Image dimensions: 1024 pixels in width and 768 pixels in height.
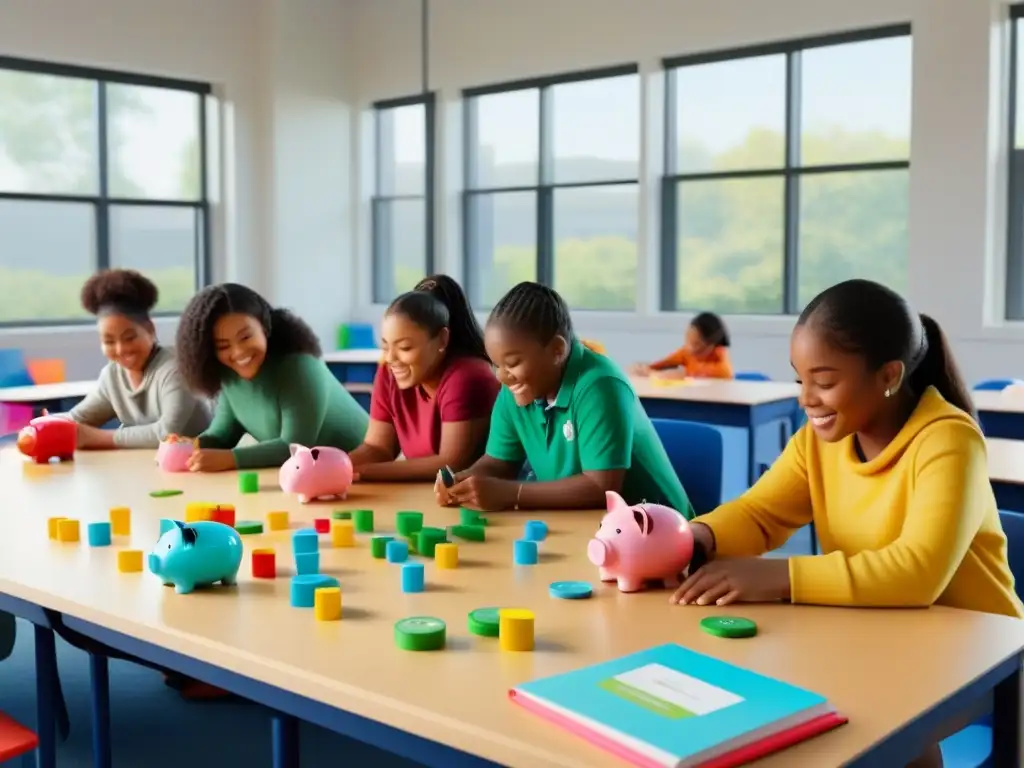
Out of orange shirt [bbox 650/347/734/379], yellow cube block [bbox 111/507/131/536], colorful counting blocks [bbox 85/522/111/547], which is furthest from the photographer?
orange shirt [bbox 650/347/734/379]

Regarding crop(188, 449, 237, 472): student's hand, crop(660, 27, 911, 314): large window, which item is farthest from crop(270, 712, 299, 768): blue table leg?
crop(660, 27, 911, 314): large window

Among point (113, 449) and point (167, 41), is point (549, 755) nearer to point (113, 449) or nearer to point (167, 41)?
point (113, 449)

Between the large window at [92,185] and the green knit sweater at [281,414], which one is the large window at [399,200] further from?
the green knit sweater at [281,414]

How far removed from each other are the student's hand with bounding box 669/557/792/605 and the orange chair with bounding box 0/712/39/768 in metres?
1.04

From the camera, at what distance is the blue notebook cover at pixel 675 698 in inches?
40.8

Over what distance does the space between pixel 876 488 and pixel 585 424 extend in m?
0.71

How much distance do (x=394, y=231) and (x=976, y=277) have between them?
4688 millimetres

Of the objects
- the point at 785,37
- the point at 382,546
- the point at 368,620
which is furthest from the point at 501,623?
the point at 785,37

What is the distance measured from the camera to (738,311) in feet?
23.4

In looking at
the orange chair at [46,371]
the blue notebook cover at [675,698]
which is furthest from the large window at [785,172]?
the blue notebook cover at [675,698]

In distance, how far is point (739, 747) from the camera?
3.34 ft

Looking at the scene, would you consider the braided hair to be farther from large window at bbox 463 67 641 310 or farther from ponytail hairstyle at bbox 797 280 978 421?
large window at bbox 463 67 641 310

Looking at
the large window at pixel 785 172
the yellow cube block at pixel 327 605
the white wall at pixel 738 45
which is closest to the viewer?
the yellow cube block at pixel 327 605

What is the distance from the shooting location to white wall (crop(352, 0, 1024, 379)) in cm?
591
